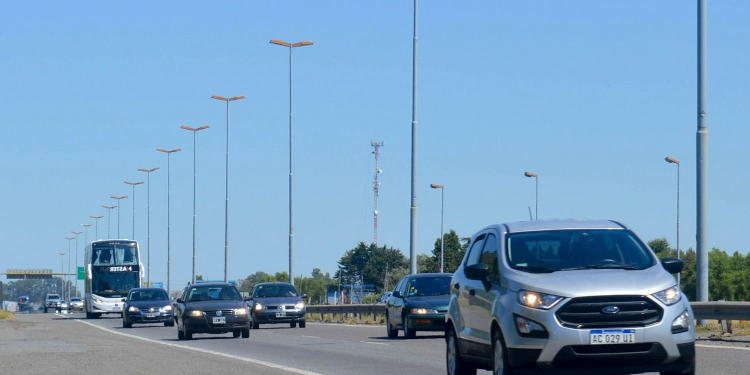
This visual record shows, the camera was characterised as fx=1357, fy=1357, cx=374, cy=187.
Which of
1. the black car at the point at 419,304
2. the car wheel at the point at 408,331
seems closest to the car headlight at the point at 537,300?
the black car at the point at 419,304

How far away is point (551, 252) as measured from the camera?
44.3 ft

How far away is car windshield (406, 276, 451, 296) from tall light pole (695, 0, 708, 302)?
292 inches

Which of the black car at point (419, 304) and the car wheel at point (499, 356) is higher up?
the car wheel at point (499, 356)

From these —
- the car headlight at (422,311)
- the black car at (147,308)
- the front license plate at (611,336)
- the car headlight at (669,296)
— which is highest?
the car headlight at (669,296)

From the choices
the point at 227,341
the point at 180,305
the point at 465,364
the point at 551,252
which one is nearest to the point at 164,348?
the point at 227,341

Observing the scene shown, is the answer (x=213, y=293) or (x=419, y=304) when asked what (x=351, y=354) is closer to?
(x=419, y=304)

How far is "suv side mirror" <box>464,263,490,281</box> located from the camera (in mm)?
13492

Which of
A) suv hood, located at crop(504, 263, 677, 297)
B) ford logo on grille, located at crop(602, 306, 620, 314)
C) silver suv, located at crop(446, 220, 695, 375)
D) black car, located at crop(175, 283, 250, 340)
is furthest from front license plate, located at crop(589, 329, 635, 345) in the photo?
black car, located at crop(175, 283, 250, 340)

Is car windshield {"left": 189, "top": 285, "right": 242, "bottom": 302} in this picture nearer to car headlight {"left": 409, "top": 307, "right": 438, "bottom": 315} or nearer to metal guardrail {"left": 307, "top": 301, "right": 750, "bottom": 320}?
car headlight {"left": 409, "top": 307, "right": 438, "bottom": 315}

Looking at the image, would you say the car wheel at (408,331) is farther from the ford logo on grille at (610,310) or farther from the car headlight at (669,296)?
the ford logo on grille at (610,310)

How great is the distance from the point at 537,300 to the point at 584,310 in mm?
440

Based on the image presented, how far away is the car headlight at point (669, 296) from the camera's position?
12430 mm

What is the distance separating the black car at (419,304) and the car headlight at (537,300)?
17.5 metres

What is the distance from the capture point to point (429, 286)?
31.8m
